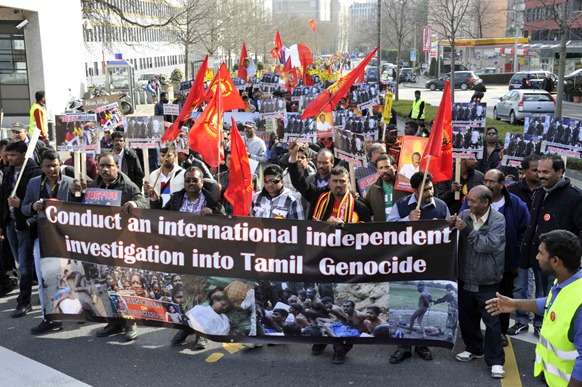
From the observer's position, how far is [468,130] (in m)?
8.88

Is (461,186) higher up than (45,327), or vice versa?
(461,186)

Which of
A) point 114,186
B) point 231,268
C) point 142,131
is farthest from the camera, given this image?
point 142,131

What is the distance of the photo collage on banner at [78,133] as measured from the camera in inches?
408

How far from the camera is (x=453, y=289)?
584 cm

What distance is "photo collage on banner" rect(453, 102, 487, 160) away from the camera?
8562mm

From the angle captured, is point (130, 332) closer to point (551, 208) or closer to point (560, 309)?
point (551, 208)

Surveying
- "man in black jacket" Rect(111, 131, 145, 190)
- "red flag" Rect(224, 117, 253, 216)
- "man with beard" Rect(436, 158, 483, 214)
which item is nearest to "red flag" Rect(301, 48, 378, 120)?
"man with beard" Rect(436, 158, 483, 214)

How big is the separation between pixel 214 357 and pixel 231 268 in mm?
835

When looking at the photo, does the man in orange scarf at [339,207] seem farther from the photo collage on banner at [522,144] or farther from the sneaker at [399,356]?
the photo collage on banner at [522,144]

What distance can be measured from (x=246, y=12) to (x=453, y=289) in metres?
49.8

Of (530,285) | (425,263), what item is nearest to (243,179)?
(425,263)

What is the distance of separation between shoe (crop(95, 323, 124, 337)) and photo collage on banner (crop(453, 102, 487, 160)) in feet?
14.3

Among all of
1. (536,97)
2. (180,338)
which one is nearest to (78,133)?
(180,338)

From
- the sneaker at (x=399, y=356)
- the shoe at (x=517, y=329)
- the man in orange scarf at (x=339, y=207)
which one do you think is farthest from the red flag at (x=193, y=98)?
the shoe at (x=517, y=329)
